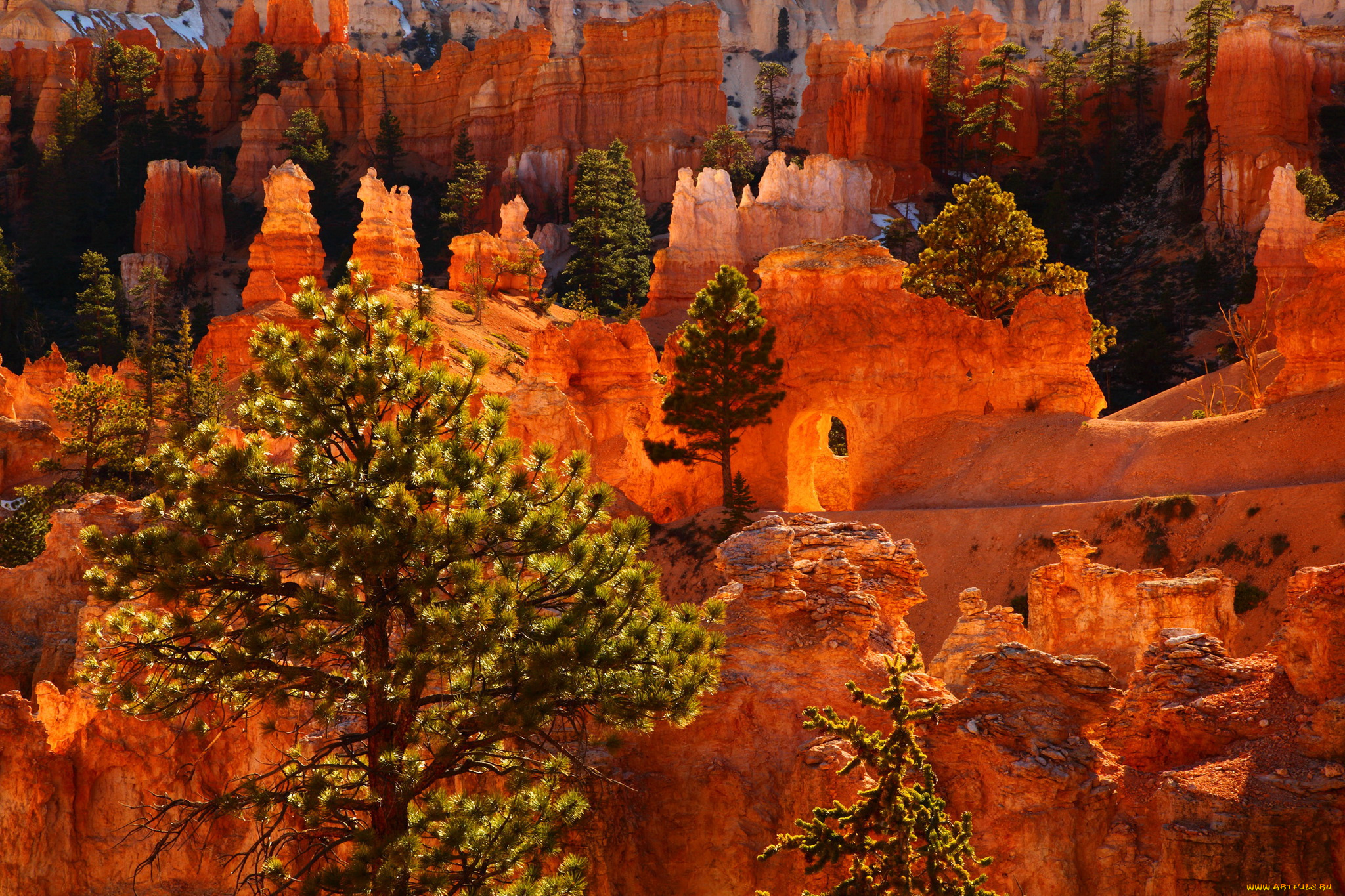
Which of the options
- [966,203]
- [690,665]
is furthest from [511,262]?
[690,665]

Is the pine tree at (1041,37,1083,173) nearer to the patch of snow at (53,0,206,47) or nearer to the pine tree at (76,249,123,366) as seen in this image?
the pine tree at (76,249,123,366)

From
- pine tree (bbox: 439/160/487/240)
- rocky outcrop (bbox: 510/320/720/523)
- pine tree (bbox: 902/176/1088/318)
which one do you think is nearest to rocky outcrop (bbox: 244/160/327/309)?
pine tree (bbox: 439/160/487/240)

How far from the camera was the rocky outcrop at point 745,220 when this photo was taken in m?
67.9

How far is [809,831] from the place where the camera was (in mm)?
11398

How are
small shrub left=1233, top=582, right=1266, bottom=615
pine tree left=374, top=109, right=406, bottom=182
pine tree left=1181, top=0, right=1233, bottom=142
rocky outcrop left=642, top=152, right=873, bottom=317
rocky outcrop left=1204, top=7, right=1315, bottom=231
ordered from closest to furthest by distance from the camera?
small shrub left=1233, top=582, right=1266, bottom=615 < rocky outcrop left=1204, top=7, right=1315, bottom=231 < rocky outcrop left=642, top=152, right=873, bottom=317 < pine tree left=1181, top=0, right=1233, bottom=142 < pine tree left=374, top=109, right=406, bottom=182

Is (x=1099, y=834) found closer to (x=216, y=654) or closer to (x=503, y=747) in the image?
(x=503, y=747)

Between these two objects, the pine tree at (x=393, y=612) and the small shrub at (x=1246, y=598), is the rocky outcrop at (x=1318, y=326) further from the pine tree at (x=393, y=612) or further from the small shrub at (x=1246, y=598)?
the pine tree at (x=393, y=612)

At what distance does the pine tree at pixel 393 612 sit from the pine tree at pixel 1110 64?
6976 cm

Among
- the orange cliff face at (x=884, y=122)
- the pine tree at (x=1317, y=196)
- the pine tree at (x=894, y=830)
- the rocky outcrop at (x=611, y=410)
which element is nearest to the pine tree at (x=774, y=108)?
the orange cliff face at (x=884, y=122)

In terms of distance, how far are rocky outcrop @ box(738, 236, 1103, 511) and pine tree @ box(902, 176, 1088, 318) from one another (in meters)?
7.34

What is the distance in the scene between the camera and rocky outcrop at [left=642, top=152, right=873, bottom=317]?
67938mm

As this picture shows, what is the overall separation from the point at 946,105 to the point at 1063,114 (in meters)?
7.26

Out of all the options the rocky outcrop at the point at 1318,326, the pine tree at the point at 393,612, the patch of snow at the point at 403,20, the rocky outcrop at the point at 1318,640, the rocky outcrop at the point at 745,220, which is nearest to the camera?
the pine tree at the point at 393,612

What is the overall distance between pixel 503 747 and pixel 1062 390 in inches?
1079
